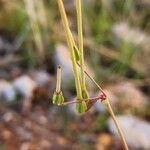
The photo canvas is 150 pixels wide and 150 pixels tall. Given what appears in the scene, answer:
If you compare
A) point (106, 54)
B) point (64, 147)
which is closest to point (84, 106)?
point (64, 147)

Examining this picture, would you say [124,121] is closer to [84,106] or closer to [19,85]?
[19,85]

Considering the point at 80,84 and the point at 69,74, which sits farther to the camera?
the point at 69,74

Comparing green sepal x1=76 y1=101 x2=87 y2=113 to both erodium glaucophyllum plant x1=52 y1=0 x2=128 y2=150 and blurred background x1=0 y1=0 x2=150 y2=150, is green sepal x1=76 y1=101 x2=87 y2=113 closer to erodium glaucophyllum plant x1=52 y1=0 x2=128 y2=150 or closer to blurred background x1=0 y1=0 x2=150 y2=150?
erodium glaucophyllum plant x1=52 y1=0 x2=128 y2=150

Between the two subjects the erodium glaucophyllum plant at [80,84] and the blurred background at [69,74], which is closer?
the erodium glaucophyllum plant at [80,84]

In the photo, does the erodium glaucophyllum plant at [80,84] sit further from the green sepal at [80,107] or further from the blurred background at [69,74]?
the blurred background at [69,74]

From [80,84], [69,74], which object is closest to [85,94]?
[80,84]

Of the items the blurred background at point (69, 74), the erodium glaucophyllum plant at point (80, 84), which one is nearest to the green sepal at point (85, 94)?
the erodium glaucophyllum plant at point (80, 84)

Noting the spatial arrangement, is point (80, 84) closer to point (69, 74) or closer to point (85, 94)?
point (85, 94)

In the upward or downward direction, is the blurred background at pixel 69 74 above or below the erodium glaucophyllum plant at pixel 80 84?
above
